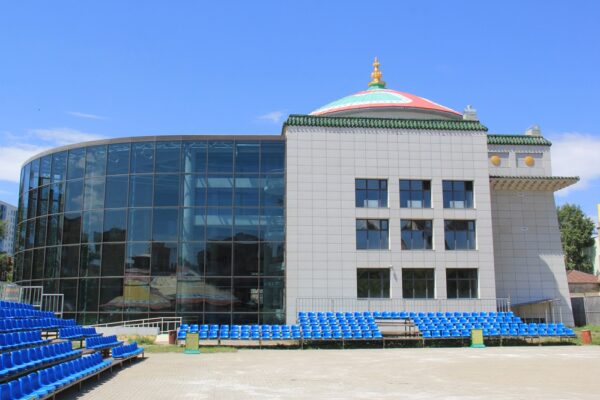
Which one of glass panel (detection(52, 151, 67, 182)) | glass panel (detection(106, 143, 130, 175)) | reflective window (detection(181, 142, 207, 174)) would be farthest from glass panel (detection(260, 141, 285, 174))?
glass panel (detection(52, 151, 67, 182))

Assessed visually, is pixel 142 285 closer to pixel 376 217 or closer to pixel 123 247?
pixel 123 247

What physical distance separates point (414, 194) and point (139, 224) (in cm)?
1644

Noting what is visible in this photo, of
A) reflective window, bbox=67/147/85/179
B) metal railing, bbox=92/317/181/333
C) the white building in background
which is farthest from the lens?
reflective window, bbox=67/147/85/179

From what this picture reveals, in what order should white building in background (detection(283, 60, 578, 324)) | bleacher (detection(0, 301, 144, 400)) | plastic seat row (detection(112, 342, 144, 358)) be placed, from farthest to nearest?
1. white building in background (detection(283, 60, 578, 324))
2. plastic seat row (detection(112, 342, 144, 358))
3. bleacher (detection(0, 301, 144, 400))

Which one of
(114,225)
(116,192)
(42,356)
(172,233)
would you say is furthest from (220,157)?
Answer: (42,356)

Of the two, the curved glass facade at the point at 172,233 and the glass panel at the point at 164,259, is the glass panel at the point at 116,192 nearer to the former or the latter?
the curved glass facade at the point at 172,233

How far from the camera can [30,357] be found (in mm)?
15945

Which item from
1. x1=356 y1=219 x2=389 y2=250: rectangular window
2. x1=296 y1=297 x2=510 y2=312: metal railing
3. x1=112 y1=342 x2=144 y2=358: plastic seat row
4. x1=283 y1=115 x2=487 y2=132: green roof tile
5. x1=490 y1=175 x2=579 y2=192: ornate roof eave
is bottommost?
x1=112 y1=342 x2=144 y2=358: plastic seat row

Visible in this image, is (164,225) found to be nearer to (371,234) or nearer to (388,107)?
(371,234)

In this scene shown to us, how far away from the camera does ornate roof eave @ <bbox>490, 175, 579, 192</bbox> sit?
3753cm

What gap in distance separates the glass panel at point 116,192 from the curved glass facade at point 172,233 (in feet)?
0.20

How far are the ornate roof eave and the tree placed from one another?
162ft

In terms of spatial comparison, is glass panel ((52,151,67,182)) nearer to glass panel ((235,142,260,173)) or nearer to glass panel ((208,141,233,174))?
glass panel ((208,141,233,174))

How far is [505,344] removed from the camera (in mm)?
32344
